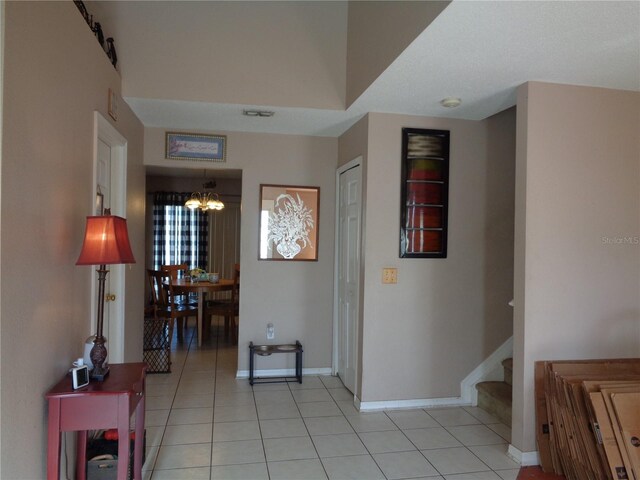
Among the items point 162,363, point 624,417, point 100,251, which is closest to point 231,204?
point 162,363

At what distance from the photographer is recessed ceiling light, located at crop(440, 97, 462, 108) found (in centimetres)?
311

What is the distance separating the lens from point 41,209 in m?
1.83

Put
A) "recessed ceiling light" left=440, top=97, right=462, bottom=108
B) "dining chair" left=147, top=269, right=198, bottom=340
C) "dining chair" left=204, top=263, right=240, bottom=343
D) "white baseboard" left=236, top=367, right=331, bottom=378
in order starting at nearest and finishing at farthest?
"recessed ceiling light" left=440, top=97, right=462, bottom=108, "white baseboard" left=236, top=367, right=331, bottom=378, "dining chair" left=147, top=269, right=198, bottom=340, "dining chair" left=204, top=263, right=240, bottom=343

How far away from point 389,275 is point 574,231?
134 centimetres

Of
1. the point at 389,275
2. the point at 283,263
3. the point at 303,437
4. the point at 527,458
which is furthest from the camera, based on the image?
the point at 283,263

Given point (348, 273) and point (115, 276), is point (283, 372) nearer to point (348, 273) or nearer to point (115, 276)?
point (348, 273)

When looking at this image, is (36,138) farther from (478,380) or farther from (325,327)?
(478,380)

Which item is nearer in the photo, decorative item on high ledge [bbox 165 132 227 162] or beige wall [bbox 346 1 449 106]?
beige wall [bbox 346 1 449 106]

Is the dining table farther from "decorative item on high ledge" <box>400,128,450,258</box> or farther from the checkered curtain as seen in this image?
"decorative item on high ledge" <box>400,128,450,258</box>

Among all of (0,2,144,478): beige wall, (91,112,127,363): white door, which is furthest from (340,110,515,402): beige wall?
(0,2,144,478): beige wall

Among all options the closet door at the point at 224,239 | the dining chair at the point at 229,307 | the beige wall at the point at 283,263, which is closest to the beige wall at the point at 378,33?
the beige wall at the point at 283,263

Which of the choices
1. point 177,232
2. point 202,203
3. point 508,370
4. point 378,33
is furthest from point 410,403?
point 177,232

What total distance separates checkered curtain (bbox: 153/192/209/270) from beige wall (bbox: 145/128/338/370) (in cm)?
340

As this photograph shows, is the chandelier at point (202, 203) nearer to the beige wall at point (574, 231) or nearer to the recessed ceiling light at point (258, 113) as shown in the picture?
the recessed ceiling light at point (258, 113)
